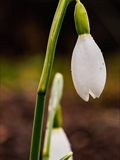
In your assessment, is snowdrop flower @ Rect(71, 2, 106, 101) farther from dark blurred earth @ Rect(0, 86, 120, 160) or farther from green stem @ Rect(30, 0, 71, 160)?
dark blurred earth @ Rect(0, 86, 120, 160)

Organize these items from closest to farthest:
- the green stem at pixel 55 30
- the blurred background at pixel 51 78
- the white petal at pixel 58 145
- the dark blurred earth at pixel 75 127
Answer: the green stem at pixel 55 30, the white petal at pixel 58 145, the dark blurred earth at pixel 75 127, the blurred background at pixel 51 78

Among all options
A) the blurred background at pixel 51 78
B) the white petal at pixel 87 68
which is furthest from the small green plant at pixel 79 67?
the blurred background at pixel 51 78

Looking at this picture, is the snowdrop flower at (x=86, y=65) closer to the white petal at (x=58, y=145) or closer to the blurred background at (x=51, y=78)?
the white petal at (x=58, y=145)

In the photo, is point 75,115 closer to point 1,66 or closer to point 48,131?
point 1,66

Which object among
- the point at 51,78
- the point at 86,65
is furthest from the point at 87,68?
the point at 51,78

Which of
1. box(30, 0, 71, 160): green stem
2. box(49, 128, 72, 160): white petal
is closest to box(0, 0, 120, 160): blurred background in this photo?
box(49, 128, 72, 160): white petal

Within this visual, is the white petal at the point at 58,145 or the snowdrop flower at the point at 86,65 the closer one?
the snowdrop flower at the point at 86,65
